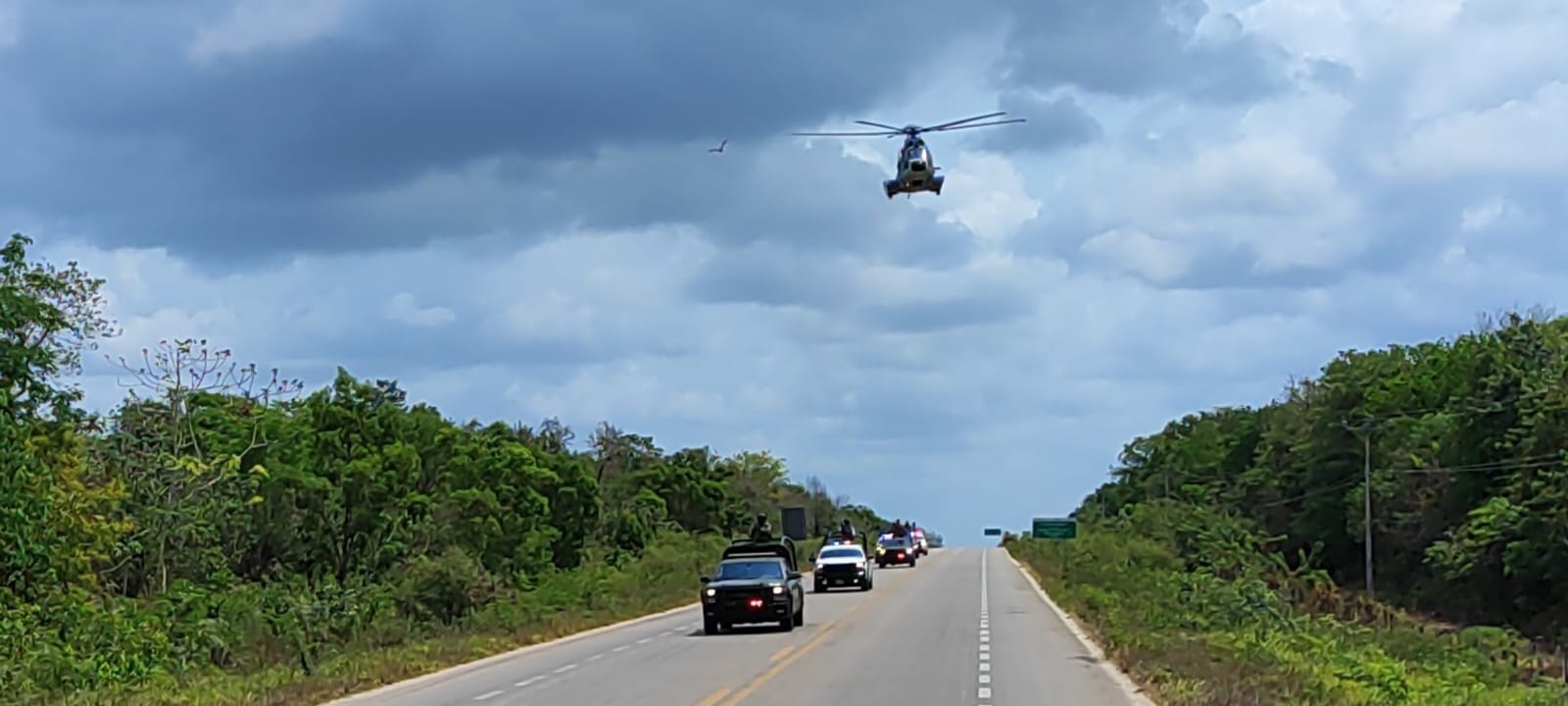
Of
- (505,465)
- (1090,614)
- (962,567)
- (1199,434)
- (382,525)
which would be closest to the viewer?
(1090,614)

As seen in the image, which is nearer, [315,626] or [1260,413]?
[315,626]

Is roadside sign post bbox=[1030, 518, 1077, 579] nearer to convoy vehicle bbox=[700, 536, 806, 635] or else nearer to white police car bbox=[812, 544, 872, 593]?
white police car bbox=[812, 544, 872, 593]

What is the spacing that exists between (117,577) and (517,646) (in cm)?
2557

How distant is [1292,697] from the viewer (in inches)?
747

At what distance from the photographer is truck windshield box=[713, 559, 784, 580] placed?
117 ft

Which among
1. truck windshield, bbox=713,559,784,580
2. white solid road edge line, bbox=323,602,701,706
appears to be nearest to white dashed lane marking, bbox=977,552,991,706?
truck windshield, bbox=713,559,784,580

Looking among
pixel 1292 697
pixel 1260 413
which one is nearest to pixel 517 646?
pixel 1292 697

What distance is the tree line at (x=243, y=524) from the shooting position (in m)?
35.8

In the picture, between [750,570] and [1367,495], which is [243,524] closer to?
[750,570]

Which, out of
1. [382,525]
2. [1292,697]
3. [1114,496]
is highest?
[1114,496]

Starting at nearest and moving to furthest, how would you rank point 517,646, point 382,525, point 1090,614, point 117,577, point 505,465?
point 517,646
point 1090,614
point 117,577
point 382,525
point 505,465

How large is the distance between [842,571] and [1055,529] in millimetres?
53208

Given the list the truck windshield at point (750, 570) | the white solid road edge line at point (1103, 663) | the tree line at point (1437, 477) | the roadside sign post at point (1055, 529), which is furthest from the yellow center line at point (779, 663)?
the roadside sign post at point (1055, 529)

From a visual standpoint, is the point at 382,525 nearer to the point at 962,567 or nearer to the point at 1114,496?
the point at 962,567
